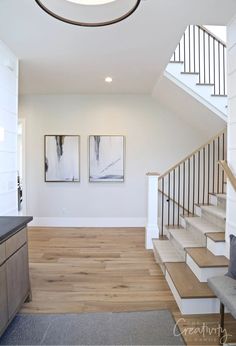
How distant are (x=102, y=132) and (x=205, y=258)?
356 cm

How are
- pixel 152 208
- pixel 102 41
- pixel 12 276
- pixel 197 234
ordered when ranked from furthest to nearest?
pixel 152 208 → pixel 197 234 → pixel 102 41 → pixel 12 276

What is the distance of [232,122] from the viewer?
108 inches

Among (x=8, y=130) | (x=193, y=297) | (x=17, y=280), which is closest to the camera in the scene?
(x=17, y=280)

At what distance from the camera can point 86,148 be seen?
561 centimetres

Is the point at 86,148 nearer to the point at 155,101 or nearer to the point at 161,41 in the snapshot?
the point at 155,101

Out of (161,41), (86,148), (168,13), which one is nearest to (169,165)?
(86,148)

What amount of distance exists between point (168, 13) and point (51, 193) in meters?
4.16

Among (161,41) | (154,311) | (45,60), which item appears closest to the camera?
(154,311)

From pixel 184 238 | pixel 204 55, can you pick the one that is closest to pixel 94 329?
pixel 184 238

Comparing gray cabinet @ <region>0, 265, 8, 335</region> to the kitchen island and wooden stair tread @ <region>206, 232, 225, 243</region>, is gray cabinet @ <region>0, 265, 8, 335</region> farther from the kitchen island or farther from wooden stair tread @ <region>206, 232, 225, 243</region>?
wooden stair tread @ <region>206, 232, 225, 243</region>

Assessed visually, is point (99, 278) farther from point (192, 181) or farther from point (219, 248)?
point (192, 181)

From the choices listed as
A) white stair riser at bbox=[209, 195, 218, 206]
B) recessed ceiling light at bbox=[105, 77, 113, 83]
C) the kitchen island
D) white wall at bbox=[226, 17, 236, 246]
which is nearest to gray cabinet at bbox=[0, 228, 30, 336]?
the kitchen island

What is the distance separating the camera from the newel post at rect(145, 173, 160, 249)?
13.9ft

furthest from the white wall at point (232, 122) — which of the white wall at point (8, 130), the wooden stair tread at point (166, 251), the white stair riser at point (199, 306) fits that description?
the white wall at point (8, 130)
